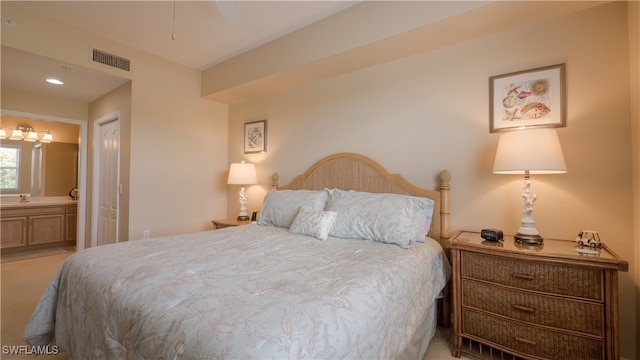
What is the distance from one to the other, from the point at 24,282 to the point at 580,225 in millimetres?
5478

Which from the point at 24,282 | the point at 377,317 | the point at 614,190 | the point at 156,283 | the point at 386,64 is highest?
the point at 386,64

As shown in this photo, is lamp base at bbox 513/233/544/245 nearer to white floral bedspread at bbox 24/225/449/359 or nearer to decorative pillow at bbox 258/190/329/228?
white floral bedspread at bbox 24/225/449/359

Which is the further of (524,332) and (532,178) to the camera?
(532,178)

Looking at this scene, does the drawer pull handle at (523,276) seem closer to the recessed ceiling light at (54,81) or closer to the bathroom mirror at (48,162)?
the recessed ceiling light at (54,81)

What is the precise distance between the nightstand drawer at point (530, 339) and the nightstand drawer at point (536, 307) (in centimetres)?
4

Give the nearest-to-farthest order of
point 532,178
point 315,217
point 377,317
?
point 377,317 → point 532,178 → point 315,217

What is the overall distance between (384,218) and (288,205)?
0.98 m

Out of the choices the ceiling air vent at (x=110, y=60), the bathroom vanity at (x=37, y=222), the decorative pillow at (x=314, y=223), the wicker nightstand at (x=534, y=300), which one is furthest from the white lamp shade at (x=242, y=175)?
the bathroom vanity at (x=37, y=222)

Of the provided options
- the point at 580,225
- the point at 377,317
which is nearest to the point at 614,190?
the point at 580,225

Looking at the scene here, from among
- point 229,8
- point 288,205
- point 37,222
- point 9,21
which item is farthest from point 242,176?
point 37,222

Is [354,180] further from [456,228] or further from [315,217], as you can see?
[456,228]

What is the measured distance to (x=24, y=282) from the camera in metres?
3.09

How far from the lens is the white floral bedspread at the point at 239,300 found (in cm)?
81

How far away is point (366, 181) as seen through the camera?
2.64 meters
